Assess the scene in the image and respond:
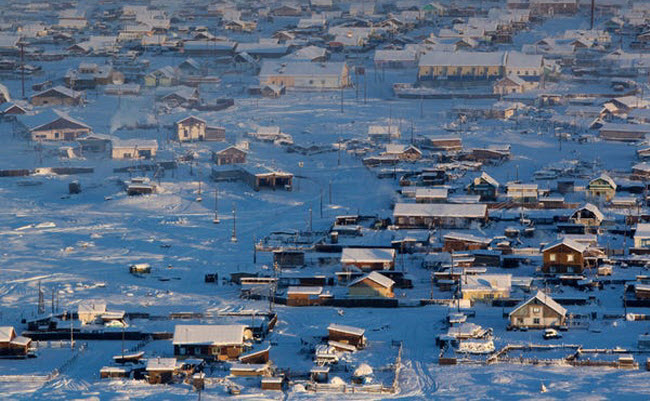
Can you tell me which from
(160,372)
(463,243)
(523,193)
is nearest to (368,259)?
(463,243)

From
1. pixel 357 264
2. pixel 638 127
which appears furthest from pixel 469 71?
pixel 357 264

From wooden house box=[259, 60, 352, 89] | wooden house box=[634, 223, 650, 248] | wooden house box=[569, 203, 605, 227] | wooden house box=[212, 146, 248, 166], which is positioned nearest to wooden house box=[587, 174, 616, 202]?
wooden house box=[569, 203, 605, 227]

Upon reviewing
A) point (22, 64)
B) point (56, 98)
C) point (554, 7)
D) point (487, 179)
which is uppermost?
point (554, 7)

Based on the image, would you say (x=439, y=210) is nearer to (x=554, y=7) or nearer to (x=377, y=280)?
(x=377, y=280)

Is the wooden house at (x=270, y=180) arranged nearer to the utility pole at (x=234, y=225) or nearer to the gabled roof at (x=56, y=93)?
the utility pole at (x=234, y=225)

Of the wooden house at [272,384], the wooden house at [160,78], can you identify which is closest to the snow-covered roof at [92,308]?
the wooden house at [272,384]

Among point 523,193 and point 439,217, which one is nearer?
point 439,217

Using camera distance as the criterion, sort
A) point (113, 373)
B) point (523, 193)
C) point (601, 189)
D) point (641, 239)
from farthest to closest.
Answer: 1. point (601, 189)
2. point (523, 193)
3. point (641, 239)
4. point (113, 373)
